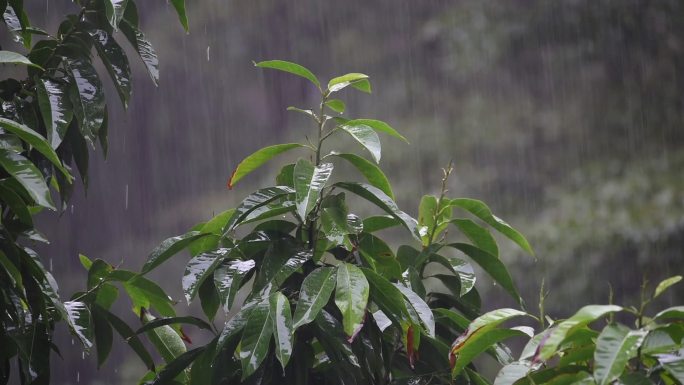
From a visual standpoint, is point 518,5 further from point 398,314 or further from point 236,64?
point 398,314

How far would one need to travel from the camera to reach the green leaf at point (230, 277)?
0.75 meters

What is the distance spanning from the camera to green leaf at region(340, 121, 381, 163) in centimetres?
78

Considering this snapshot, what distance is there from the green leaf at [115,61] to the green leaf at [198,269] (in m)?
0.21

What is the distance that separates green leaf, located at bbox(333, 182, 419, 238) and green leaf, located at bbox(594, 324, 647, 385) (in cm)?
24

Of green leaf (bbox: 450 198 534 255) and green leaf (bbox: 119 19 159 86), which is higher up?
green leaf (bbox: 119 19 159 86)

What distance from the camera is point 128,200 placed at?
5707mm

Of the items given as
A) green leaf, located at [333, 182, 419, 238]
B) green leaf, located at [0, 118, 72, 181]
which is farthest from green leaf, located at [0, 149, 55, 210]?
green leaf, located at [333, 182, 419, 238]

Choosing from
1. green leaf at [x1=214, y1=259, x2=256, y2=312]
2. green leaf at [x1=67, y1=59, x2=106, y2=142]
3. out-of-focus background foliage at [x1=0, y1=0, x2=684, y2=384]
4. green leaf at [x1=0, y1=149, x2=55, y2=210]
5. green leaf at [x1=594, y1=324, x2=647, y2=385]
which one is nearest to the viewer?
green leaf at [x1=594, y1=324, x2=647, y2=385]

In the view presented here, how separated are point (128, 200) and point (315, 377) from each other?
16.5 feet

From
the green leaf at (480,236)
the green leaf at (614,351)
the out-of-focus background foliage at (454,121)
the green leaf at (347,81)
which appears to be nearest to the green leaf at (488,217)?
the green leaf at (480,236)

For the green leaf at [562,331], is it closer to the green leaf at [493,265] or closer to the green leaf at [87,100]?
the green leaf at [493,265]

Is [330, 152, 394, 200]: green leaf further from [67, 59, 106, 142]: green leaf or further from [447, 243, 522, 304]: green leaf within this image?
[67, 59, 106, 142]: green leaf

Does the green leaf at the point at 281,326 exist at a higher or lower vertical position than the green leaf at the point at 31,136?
lower

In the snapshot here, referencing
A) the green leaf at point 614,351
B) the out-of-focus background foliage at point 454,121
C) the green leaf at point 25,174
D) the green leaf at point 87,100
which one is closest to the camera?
the green leaf at point 614,351
